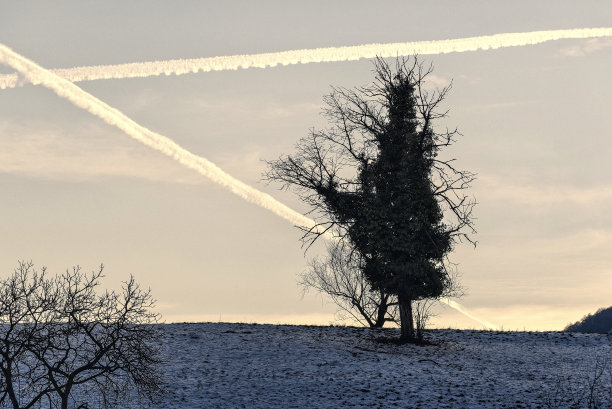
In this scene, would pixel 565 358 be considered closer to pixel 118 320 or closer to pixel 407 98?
pixel 407 98

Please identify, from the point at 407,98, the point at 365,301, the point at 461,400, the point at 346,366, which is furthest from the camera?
the point at 365,301

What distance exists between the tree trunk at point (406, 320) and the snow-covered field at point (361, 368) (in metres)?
1.19

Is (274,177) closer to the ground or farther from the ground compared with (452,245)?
farther from the ground

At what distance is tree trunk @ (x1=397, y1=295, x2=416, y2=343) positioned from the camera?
1439 inches

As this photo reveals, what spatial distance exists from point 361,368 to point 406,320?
748 centimetres

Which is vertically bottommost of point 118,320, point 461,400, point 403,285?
point 461,400

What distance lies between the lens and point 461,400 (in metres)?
26.6

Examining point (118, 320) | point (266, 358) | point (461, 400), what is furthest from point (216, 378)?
point (461, 400)

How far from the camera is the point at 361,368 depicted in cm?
2992

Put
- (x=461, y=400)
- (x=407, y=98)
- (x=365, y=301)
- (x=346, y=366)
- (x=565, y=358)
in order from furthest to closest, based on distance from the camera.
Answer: (x=365, y=301) → (x=407, y=98) → (x=565, y=358) → (x=346, y=366) → (x=461, y=400)

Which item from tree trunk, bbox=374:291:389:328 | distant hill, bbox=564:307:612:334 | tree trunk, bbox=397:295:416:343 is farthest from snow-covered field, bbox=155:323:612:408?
distant hill, bbox=564:307:612:334

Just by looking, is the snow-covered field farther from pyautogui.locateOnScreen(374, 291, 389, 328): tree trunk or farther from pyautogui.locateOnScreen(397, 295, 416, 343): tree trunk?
pyautogui.locateOnScreen(374, 291, 389, 328): tree trunk

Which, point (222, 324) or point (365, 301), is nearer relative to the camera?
point (222, 324)

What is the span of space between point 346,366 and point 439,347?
747cm
